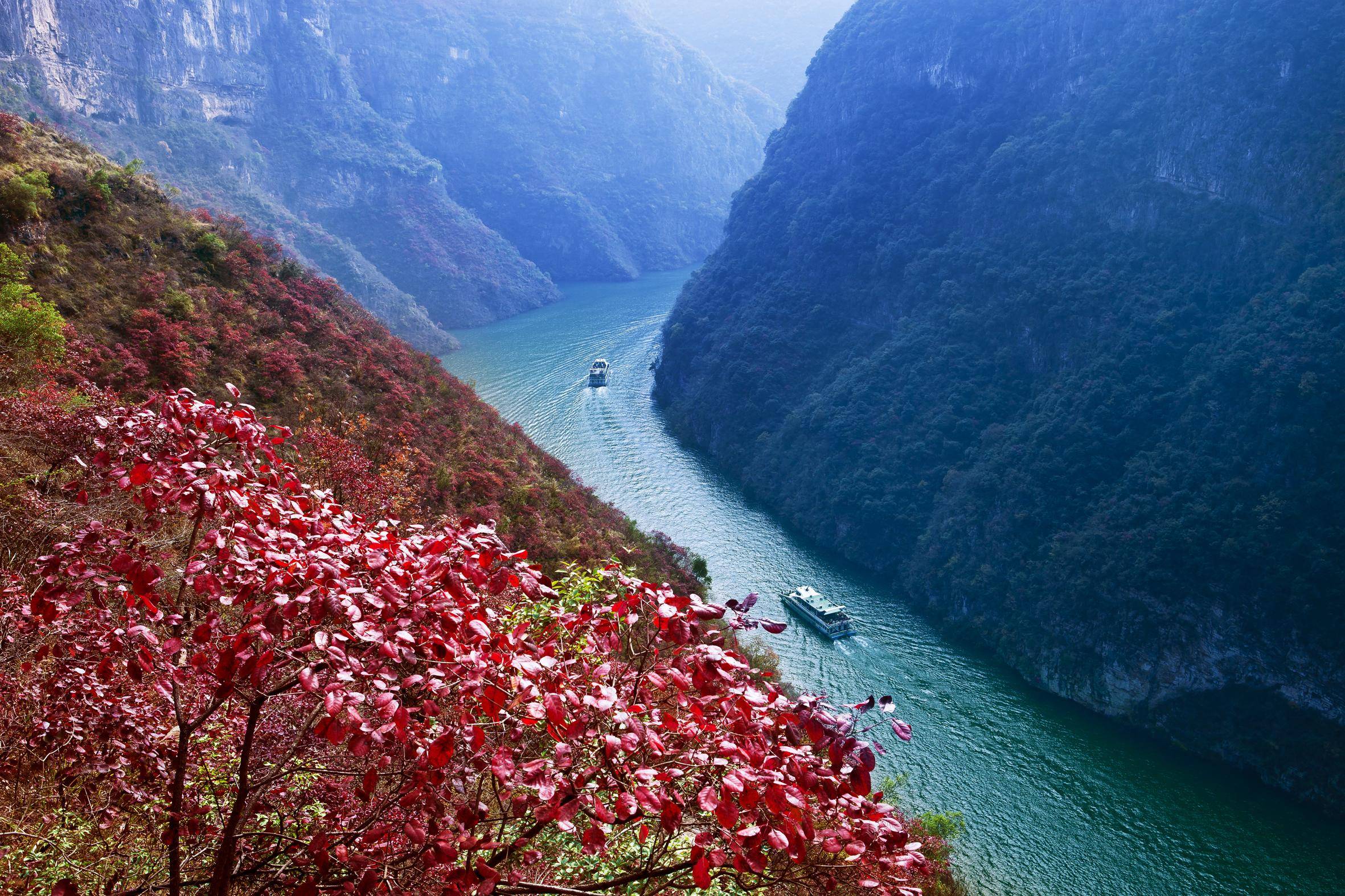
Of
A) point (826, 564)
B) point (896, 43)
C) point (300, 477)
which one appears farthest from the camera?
point (896, 43)

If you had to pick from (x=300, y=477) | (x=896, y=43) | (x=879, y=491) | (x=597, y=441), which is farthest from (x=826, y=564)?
(x=896, y=43)

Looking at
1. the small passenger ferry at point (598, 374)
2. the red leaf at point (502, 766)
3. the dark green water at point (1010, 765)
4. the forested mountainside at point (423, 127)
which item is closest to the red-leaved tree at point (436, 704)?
the red leaf at point (502, 766)

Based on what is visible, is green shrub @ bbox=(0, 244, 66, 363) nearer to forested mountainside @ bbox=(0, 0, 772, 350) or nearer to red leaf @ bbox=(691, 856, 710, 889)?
red leaf @ bbox=(691, 856, 710, 889)

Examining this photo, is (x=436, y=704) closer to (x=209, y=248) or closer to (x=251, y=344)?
(x=251, y=344)

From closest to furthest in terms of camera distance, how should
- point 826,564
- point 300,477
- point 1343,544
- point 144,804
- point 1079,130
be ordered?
point 144,804 < point 300,477 < point 1343,544 < point 826,564 < point 1079,130

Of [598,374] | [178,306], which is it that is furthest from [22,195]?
[598,374]

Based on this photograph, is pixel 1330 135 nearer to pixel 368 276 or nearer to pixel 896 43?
pixel 896 43
